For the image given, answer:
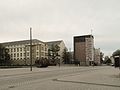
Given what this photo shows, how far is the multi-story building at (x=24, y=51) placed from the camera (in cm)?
13288

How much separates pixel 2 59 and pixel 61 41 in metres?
47.4

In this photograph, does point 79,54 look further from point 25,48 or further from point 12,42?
point 12,42

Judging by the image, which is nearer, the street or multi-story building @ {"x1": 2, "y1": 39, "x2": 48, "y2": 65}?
the street

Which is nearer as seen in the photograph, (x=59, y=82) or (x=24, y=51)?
(x=59, y=82)

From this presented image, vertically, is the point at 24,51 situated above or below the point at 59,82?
above

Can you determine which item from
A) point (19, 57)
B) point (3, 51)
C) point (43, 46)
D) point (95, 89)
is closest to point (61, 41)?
point (43, 46)

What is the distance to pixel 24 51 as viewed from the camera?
5399 inches

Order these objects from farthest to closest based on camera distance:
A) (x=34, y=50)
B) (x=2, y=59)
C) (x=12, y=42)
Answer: (x=12, y=42) < (x=34, y=50) < (x=2, y=59)

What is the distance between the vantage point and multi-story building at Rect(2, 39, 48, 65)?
133 m

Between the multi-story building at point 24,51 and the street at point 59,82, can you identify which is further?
the multi-story building at point 24,51

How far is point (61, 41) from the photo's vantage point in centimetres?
15362

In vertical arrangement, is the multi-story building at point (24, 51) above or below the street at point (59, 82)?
above

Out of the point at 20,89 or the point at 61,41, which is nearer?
the point at 20,89

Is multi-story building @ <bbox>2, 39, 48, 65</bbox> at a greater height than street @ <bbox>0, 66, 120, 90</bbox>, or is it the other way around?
multi-story building @ <bbox>2, 39, 48, 65</bbox>
